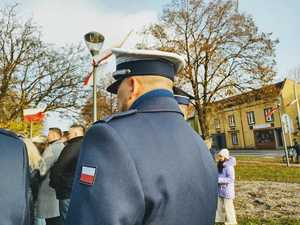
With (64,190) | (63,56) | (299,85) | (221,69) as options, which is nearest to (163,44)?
(221,69)

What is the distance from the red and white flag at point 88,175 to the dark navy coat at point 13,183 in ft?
1.83

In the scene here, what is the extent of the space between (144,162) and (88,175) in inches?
9.2

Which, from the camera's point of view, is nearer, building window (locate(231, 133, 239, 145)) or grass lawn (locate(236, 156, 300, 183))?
grass lawn (locate(236, 156, 300, 183))

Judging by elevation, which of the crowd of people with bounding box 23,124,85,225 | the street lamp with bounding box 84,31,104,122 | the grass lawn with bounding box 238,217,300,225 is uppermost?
the street lamp with bounding box 84,31,104,122

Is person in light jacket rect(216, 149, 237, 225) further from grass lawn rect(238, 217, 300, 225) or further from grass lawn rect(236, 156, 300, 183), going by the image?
grass lawn rect(236, 156, 300, 183)

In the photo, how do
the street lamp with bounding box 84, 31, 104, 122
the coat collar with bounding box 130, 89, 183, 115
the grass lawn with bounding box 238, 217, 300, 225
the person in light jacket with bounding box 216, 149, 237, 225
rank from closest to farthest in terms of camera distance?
the coat collar with bounding box 130, 89, 183, 115 → the street lamp with bounding box 84, 31, 104, 122 → the grass lawn with bounding box 238, 217, 300, 225 → the person in light jacket with bounding box 216, 149, 237, 225

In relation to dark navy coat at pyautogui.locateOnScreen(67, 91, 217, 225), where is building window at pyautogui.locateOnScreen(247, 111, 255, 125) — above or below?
above

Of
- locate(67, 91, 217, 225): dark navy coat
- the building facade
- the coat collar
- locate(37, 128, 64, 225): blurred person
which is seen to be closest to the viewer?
locate(67, 91, 217, 225): dark navy coat

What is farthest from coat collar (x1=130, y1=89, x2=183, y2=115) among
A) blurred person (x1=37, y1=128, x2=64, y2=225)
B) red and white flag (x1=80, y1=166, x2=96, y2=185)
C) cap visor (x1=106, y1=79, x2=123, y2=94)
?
blurred person (x1=37, y1=128, x2=64, y2=225)

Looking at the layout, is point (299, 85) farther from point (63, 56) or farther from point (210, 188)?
point (210, 188)

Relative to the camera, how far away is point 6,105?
18141 mm

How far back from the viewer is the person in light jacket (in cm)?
667

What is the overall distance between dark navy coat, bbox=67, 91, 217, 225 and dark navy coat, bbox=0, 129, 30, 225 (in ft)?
1.61

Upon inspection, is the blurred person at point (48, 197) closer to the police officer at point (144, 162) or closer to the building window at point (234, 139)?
the police officer at point (144, 162)
